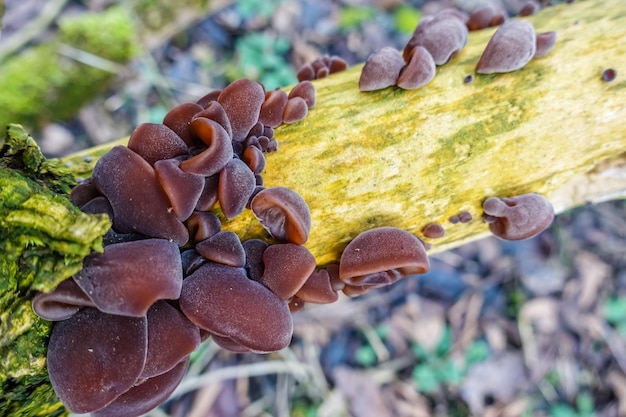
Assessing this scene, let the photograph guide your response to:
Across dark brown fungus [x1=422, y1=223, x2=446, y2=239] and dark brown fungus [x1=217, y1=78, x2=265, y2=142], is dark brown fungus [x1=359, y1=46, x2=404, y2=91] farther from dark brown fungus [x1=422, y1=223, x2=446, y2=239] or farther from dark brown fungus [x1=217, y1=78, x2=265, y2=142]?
dark brown fungus [x1=422, y1=223, x2=446, y2=239]

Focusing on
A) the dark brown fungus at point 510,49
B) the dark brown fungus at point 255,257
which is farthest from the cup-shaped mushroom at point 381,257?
the dark brown fungus at point 510,49

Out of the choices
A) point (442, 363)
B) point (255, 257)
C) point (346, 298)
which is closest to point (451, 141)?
point (255, 257)

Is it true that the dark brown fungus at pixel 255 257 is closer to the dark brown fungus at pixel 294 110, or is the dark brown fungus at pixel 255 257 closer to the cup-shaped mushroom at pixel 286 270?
the cup-shaped mushroom at pixel 286 270

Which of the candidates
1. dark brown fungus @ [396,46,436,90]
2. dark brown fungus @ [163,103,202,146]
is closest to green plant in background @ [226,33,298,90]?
dark brown fungus @ [396,46,436,90]

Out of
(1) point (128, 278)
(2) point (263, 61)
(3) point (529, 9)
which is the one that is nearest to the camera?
(1) point (128, 278)

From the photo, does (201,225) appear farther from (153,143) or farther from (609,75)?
(609,75)
